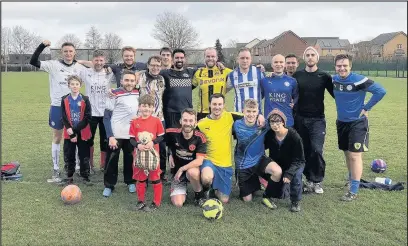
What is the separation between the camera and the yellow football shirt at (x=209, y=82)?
6102mm

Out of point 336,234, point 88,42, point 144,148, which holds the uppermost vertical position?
point 88,42

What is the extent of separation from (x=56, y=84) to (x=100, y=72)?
28.2 inches

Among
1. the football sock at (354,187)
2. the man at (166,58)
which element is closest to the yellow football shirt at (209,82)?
the man at (166,58)

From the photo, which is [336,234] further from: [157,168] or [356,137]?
[157,168]

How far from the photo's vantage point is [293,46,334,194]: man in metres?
5.54

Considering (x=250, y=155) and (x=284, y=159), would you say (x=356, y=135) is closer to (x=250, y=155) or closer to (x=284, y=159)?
(x=284, y=159)

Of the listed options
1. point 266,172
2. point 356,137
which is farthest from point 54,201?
point 356,137

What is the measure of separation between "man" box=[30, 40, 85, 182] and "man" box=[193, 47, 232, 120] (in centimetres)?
204

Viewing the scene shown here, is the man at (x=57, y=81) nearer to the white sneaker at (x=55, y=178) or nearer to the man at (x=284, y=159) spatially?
the white sneaker at (x=55, y=178)

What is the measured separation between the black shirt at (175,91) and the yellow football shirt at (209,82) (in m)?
0.20

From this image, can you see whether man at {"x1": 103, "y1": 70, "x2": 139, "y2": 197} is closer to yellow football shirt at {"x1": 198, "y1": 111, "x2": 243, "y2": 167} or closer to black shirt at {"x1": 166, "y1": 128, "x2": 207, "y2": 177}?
black shirt at {"x1": 166, "y1": 128, "x2": 207, "y2": 177}

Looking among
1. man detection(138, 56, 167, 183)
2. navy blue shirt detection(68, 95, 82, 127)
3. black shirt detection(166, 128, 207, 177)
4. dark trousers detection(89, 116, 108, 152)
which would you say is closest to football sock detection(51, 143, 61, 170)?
dark trousers detection(89, 116, 108, 152)

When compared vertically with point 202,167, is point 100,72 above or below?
above

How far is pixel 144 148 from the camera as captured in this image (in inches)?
190
